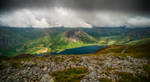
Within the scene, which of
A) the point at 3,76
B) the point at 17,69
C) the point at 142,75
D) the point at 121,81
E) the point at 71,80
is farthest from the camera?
the point at 17,69

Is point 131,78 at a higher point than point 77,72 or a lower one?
Answer: higher

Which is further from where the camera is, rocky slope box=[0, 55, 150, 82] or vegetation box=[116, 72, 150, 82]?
rocky slope box=[0, 55, 150, 82]

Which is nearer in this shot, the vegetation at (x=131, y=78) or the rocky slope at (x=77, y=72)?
the vegetation at (x=131, y=78)

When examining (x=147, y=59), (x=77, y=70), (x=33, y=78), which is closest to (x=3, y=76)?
(x=33, y=78)

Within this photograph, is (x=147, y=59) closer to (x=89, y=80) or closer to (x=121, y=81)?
(x=121, y=81)

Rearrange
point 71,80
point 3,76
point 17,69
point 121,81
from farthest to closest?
point 17,69 → point 3,76 → point 71,80 → point 121,81

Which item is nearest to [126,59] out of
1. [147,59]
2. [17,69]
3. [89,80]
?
[147,59]

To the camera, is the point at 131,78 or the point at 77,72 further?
the point at 77,72

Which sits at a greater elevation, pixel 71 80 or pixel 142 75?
pixel 142 75

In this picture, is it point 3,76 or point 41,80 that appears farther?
point 3,76
